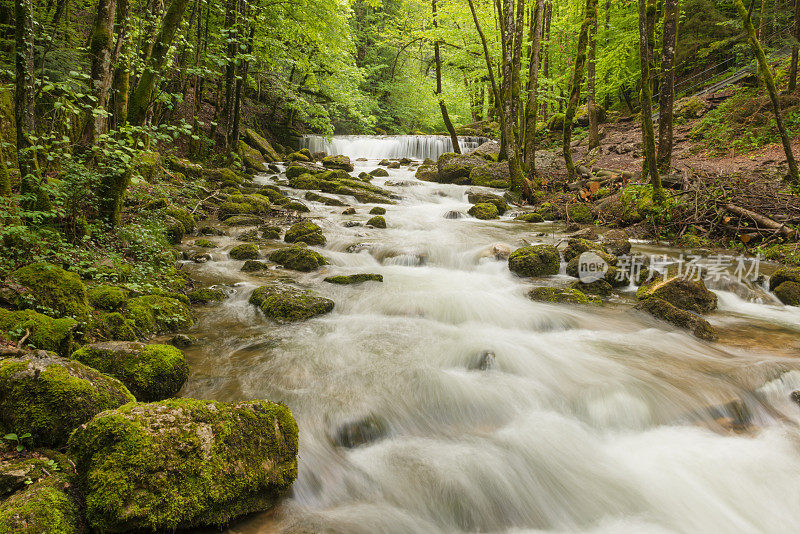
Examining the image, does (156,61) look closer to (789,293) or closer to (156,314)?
(156,314)

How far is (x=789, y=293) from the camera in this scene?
6.67 m

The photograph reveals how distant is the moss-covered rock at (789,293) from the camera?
6.63m

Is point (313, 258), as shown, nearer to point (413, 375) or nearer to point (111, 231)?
point (111, 231)

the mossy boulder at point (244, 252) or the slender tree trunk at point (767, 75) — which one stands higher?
the slender tree trunk at point (767, 75)

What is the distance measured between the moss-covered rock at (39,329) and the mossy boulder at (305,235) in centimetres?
621

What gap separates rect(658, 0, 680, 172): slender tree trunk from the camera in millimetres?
8305

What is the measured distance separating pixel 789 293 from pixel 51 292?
9.84m

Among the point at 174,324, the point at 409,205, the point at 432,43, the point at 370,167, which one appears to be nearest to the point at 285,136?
the point at 370,167

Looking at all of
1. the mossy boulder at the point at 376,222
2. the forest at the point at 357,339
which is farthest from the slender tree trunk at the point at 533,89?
the mossy boulder at the point at 376,222

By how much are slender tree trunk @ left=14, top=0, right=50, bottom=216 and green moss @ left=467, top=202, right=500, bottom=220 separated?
10.9 m

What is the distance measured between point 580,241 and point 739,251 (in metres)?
3.33

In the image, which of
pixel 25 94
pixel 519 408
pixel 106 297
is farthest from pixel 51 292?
pixel 519 408

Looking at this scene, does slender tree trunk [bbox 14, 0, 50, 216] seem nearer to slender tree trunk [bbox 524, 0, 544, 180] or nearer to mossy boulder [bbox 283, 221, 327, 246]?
mossy boulder [bbox 283, 221, 327, 246]

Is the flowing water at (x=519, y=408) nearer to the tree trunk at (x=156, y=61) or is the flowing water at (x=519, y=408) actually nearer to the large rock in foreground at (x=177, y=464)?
the large rock in foreground at (x=177, y=464)
